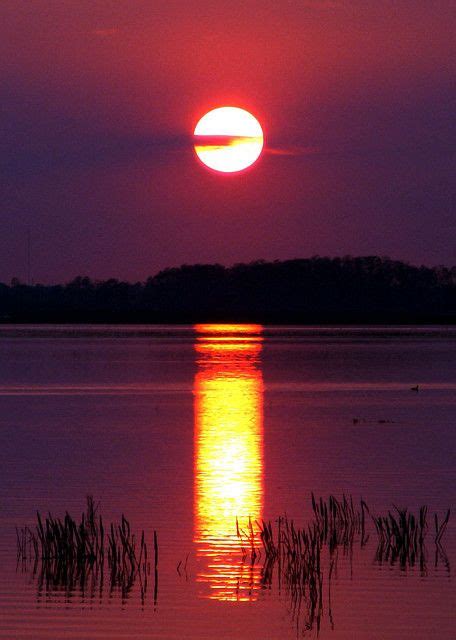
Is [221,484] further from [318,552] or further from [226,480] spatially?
[318,552]

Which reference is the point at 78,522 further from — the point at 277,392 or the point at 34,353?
the point at 34,353

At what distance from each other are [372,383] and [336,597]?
45588 millimetres

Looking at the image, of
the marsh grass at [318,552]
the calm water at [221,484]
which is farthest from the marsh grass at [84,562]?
the marsh grass at [318,552]

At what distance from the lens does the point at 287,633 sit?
12.4 m

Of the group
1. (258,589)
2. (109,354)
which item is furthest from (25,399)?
(109,354)

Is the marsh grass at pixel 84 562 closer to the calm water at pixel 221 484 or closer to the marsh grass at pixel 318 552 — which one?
the calm water at pixel 221 484

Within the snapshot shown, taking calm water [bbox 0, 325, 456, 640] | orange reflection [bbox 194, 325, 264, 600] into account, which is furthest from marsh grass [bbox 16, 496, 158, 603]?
orange reflection [bbox 194, 325, 264, 600]

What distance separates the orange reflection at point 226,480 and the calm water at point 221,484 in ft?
0.15

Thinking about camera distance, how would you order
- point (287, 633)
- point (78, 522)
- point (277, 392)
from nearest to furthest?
point (287, 633) < point (78, 522) < point (277, 392)

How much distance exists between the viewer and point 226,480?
2400cm

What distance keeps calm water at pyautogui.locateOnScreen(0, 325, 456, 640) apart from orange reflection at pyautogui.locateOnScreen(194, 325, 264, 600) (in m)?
0.05

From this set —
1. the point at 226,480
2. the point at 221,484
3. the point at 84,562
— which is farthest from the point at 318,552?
the point at 226,480

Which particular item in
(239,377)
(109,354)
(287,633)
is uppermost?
(109,354)

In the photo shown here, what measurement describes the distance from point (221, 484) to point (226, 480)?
76 cm
